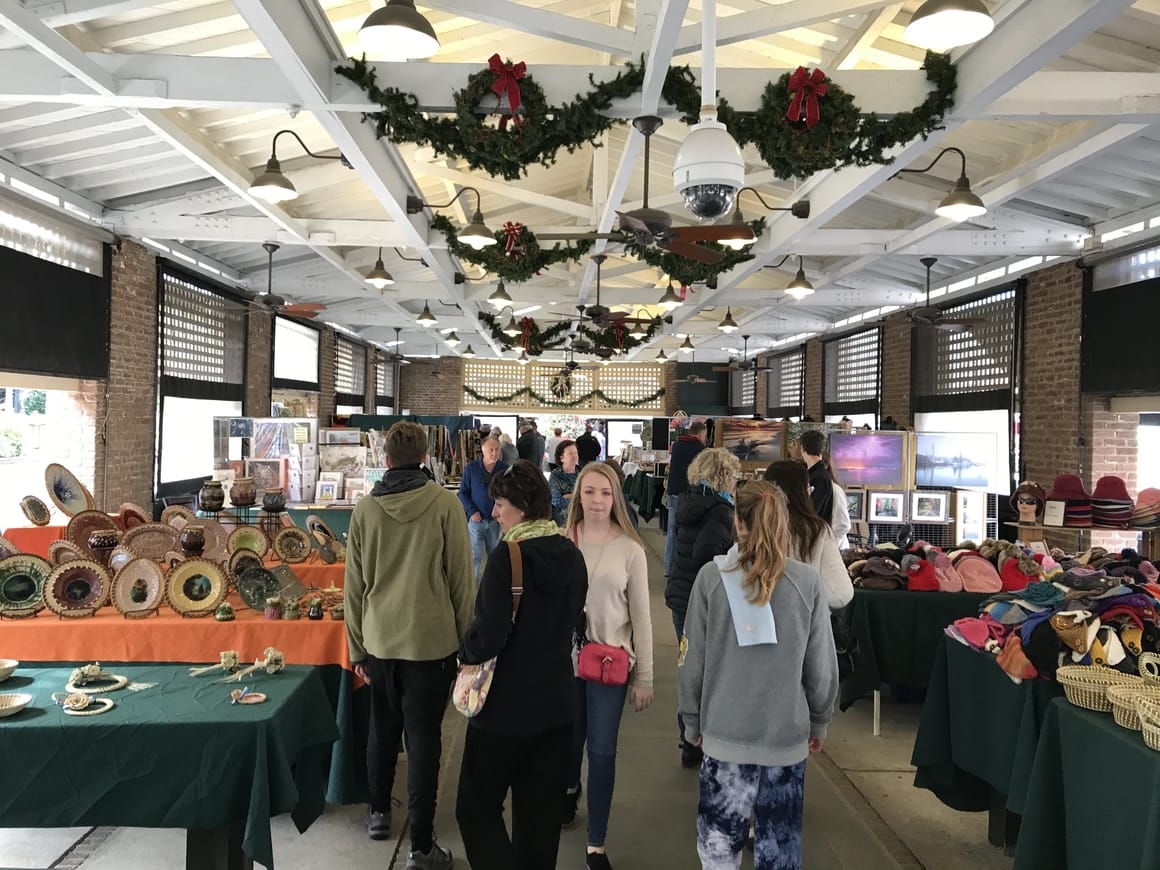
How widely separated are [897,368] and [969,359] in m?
1.93

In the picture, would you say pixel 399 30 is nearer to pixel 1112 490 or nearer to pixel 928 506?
pixel 1112 490

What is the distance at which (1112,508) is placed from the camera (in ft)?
19.6

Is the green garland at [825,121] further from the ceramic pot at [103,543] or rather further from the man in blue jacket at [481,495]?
the ceramic pot at [103,543]

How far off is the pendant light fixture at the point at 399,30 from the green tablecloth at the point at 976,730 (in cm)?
334

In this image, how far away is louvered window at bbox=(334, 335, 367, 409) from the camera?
16.1 m

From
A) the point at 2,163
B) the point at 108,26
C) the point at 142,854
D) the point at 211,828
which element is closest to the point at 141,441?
the point at 2,163

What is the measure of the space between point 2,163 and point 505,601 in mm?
6033

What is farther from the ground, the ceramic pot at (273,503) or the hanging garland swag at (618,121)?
the hanging garland swag at (618,121)

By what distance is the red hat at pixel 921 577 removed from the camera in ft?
15.1

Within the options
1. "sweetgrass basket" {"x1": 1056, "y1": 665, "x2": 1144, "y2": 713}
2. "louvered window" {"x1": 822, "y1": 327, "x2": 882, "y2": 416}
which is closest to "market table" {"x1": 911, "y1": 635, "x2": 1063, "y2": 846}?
"sweetgrass basket" {"x1": 1056, "y1": 665, "x2": 1144, "y2": 713}

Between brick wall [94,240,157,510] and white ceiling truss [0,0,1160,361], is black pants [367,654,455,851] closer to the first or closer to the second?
white ceiling truss [0,0,1160,361]

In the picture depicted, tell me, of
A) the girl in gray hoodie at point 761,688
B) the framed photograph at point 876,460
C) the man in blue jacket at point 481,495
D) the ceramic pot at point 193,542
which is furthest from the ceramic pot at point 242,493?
the framed photograph at point 876,460

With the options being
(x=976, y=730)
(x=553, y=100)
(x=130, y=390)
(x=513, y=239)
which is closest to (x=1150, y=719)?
(x=976, y=730)

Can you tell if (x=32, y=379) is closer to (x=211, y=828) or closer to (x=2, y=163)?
(x=2, y=163)
